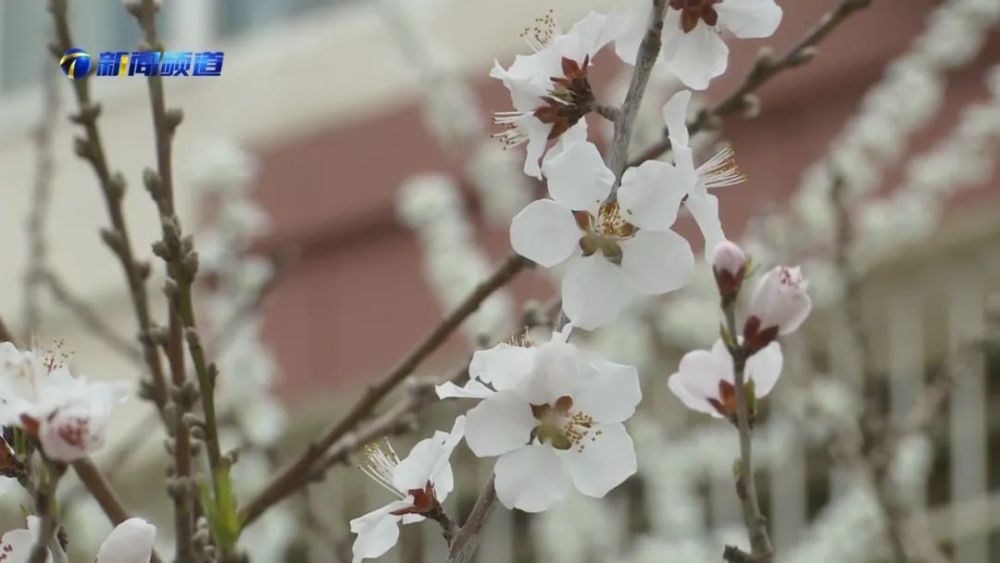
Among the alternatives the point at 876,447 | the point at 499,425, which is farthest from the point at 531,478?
→ the point at 876,447

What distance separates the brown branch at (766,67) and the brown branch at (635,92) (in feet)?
1.04

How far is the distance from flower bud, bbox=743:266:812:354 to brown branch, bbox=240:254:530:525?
380 millimetres

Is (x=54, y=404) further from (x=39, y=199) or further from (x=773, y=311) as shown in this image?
(x=39, y=199)

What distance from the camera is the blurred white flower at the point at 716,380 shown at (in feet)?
3.02

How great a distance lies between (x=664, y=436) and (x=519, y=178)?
61cm

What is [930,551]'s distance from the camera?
7.26 ft

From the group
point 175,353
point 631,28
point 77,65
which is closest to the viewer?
point 631,28

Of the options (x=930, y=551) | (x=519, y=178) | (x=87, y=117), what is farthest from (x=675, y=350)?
(x=87, y=117)

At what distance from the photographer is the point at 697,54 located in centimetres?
94

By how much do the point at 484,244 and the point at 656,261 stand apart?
138 inches

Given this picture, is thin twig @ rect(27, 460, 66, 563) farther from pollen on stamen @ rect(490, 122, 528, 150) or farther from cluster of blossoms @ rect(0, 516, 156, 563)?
pollen on stamen @ rect(490, 122, 528, 150)

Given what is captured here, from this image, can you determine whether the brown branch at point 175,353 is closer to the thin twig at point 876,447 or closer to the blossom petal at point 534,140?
the blossom petal at point 534,140

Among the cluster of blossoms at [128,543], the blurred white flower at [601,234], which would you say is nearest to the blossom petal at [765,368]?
the blurred white flower at [601,234]

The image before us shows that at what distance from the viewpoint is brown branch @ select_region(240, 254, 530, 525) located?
4.10 ft
